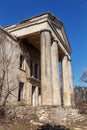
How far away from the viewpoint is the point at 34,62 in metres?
23.4

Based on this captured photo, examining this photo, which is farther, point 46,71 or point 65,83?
point 65,83

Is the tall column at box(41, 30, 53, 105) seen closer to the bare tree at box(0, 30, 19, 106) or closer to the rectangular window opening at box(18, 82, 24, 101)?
the bare tree at box(0, 30, 19, 106)

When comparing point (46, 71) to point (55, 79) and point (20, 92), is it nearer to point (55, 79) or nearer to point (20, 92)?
point (55, 79)

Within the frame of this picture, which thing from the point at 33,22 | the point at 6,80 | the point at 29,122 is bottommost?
the point at 29,122

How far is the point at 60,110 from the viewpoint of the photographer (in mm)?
13648

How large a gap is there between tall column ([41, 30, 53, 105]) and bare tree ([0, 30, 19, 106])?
12.0ft

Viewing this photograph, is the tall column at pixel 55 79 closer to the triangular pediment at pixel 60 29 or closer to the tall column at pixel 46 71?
the tall column at pixel 46 71

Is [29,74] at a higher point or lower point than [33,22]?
lower

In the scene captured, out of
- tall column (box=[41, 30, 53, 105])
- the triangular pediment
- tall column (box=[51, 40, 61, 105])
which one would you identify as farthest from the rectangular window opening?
the triangular pediment

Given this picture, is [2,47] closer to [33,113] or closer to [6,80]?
[6,80]

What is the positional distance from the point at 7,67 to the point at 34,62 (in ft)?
21.5

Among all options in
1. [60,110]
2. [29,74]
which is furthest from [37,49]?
[60,110]

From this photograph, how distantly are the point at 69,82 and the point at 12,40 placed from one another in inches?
405

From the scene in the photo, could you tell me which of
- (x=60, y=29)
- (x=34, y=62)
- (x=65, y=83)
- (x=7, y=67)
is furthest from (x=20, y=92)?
(x=60, y=29)
